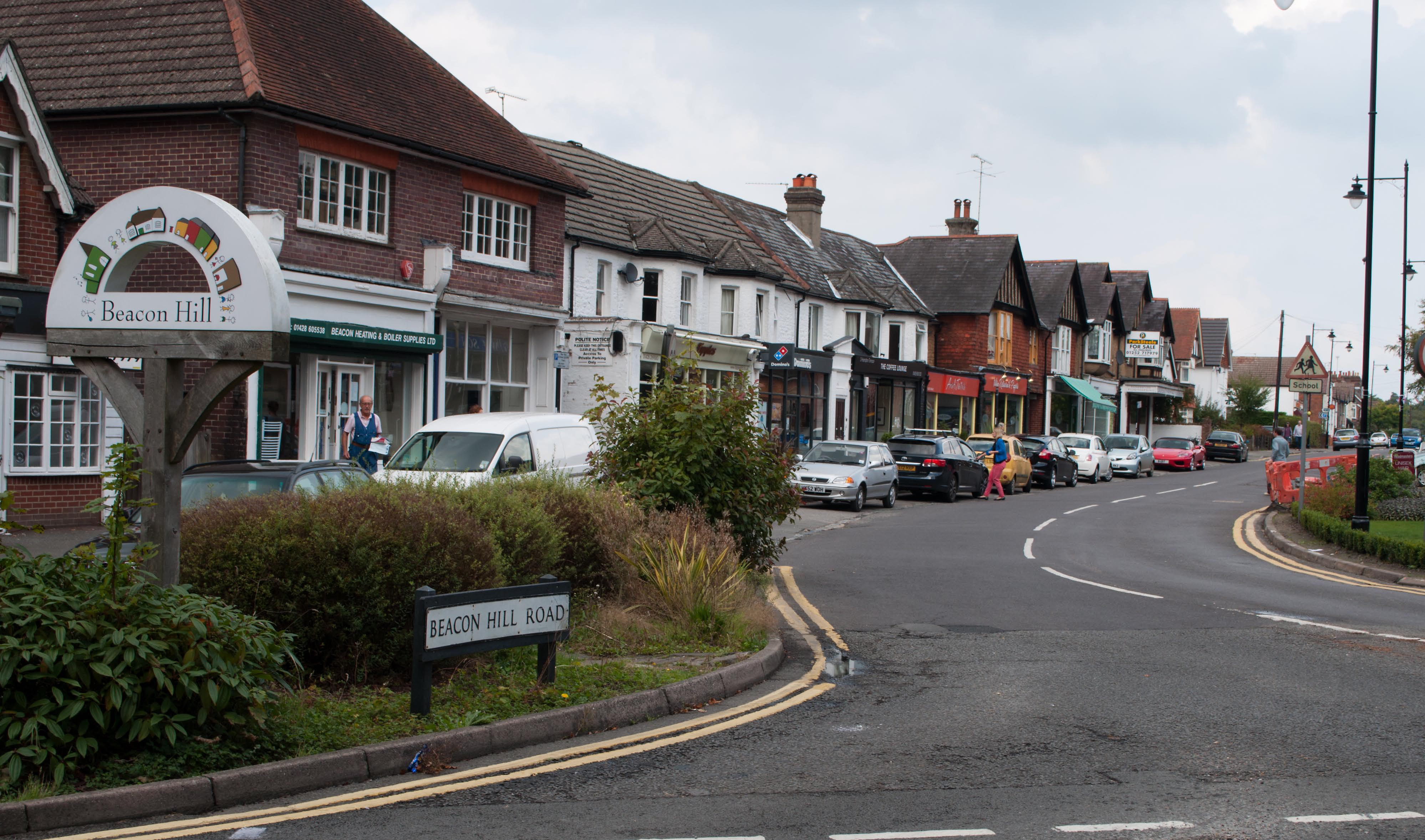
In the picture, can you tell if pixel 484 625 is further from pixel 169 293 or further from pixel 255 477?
pixel 255 477

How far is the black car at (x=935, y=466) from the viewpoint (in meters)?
28.8

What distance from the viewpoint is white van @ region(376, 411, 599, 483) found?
14757 mm

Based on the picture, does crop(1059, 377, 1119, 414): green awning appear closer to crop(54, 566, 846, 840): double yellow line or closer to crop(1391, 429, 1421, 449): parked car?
crop(1391, 429, 1421, 449): parked car

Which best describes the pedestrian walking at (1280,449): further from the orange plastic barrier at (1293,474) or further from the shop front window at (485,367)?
the shop front window at (485,367)

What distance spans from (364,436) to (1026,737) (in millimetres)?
12369

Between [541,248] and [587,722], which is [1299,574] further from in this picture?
[541,248]

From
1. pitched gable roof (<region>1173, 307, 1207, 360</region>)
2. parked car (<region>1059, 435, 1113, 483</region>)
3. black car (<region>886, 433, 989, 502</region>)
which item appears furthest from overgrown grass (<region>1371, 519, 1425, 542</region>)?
pitched gable roof (<region>1173, 307, 1207, 360</region>)

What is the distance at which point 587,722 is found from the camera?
23.5ft

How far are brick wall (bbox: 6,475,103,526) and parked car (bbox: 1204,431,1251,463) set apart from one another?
52.7 m

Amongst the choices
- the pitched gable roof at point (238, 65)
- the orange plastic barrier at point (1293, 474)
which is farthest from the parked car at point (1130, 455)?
the pitched gable roof at point (238, 65)

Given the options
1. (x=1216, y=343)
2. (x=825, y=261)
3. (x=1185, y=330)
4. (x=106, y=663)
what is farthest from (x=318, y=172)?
(x=1216, y=343)

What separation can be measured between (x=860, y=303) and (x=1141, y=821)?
35.8m

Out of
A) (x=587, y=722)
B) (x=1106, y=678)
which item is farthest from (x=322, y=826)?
(x=1106, y=678)

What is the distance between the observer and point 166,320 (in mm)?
6727
